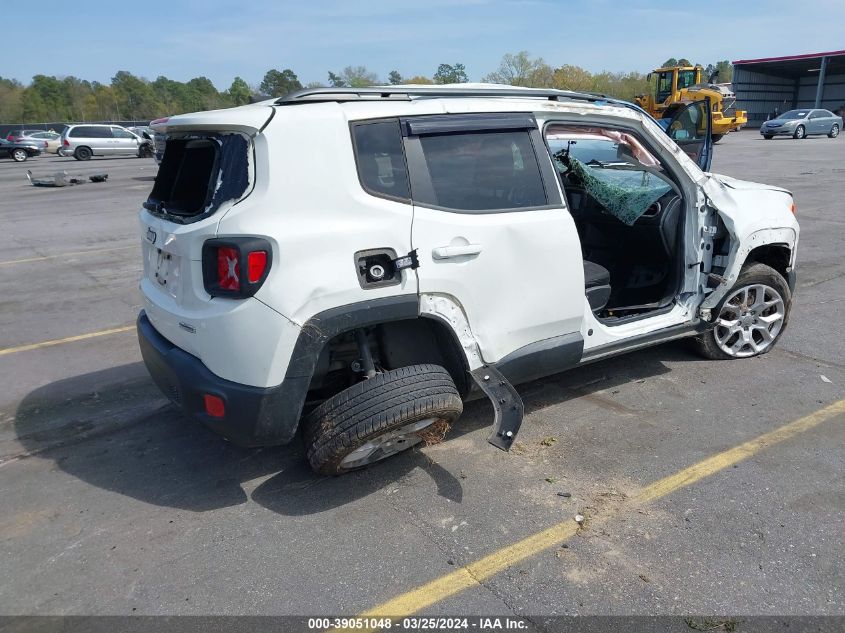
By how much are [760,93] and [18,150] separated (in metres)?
51.8

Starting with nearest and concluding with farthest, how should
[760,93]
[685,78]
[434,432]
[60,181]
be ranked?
[434,432], [60,181], [685,78], [760,93]

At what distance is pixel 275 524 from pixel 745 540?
2158 mm

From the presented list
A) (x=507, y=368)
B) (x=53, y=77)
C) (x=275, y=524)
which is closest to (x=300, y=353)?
(x=275, y=524)

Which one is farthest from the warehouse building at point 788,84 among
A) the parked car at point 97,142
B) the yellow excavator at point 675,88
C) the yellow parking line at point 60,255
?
the yellow parking line at point 60,255

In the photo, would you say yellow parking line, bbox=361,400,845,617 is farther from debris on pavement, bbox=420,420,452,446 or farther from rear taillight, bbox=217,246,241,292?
rear taillight, bbox=217,246,241,292

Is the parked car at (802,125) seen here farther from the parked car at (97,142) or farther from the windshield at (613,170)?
the windshield at (613,170)

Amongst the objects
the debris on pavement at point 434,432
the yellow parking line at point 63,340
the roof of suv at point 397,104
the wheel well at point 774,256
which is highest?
the roof of suv at point 397,104

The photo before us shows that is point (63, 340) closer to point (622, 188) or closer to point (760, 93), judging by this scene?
point (622, 188)

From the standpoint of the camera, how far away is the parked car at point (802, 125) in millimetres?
34406

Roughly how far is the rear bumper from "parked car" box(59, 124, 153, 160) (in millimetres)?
31872

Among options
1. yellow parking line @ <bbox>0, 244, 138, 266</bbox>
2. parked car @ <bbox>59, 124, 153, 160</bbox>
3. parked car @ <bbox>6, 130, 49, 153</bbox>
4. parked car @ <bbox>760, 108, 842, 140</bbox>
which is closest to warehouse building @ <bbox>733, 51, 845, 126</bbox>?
parked car @ <bbox>760, 108, 842, 140</bbox>

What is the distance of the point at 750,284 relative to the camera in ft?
15.0

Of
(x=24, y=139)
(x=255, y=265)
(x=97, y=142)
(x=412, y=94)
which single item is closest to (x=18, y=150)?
(x=24, y=139)

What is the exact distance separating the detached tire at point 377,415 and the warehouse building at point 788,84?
53.9 m
